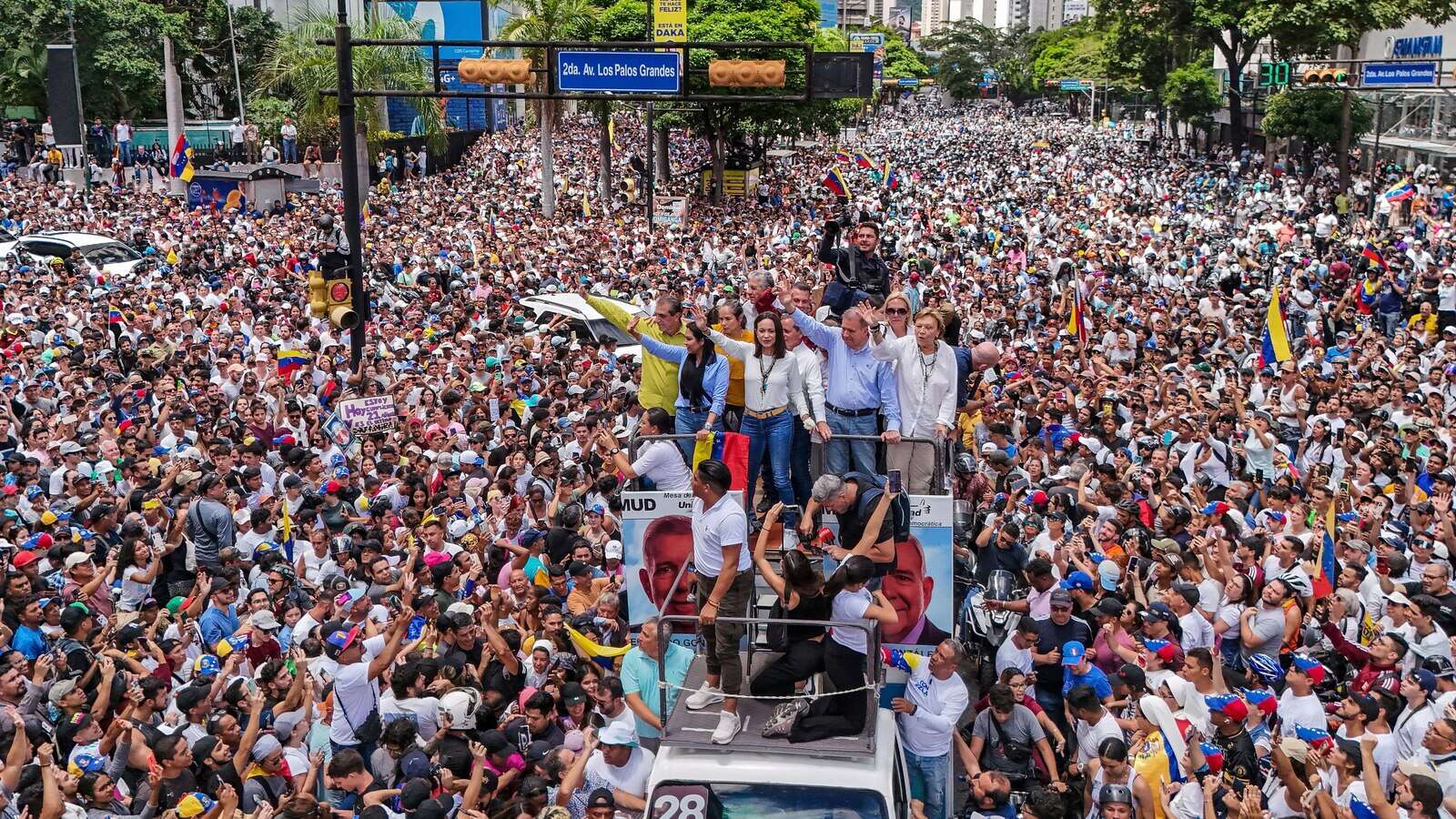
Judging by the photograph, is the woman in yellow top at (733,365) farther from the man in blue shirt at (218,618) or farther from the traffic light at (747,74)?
the traffic light at (747,74)

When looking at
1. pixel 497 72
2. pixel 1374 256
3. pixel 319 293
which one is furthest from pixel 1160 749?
pixel 1374 256

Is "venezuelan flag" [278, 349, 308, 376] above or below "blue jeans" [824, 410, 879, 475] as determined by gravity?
below

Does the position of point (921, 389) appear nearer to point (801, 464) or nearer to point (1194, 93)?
point (801, 464)

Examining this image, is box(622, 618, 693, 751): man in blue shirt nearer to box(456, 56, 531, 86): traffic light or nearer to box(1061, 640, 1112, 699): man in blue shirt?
box(1061, 640, 1112, 699): man in blue shirt

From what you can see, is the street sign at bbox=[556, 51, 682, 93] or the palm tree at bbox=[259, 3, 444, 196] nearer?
the street sign at bbox=[556, 51, 682, 93]

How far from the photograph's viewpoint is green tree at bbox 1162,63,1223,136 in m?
60.5

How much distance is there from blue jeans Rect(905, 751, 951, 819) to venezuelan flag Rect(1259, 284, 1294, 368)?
1081 centimetres

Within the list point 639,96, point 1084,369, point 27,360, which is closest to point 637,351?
point 639,96

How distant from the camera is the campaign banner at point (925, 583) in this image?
23.8ft

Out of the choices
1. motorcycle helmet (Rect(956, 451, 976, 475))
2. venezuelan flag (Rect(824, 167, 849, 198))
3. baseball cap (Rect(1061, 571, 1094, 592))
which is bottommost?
baseball cap (Rect(1061, 571, 1094, 592))

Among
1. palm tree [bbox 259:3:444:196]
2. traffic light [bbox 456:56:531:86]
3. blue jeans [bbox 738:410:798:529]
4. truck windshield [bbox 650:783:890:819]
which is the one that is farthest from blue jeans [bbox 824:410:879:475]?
palm tree [bbox 259:3:444:196]

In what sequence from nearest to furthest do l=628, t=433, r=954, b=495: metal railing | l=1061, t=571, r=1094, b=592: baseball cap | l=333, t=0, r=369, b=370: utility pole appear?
1. l=628, t=433, r=954, b=495: metal railing
2. l=1061, t=571, r=1094, b=592: baseball cap
3. l=333, t=0, r=369, b=370: utility pole

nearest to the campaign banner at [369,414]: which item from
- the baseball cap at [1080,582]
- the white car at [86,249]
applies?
the baseball cap at [1080,582]

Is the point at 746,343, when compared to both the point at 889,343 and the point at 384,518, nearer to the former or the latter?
the point at 889,343
